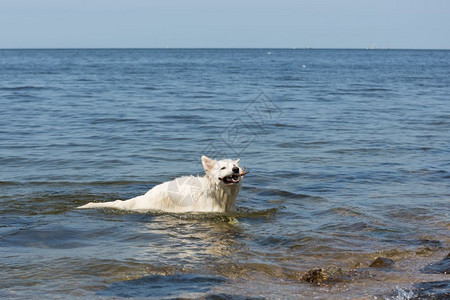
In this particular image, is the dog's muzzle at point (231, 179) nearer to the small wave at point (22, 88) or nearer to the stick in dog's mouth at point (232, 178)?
the stick in dog's mouth at point (232, 178)

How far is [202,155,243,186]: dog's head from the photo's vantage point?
927 centimetres

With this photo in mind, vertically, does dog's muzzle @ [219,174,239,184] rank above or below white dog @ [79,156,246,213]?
above

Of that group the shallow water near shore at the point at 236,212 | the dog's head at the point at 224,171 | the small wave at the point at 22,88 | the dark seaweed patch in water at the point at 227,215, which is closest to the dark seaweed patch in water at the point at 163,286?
the shallow water near shore at the point at 236,212

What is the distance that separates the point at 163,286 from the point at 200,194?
352cm

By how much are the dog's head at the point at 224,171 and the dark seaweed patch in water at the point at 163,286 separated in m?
2.56

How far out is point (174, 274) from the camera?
707 centimetres

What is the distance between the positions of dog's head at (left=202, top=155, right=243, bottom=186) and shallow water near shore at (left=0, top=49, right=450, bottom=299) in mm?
774

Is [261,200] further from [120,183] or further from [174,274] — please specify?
[174,274]

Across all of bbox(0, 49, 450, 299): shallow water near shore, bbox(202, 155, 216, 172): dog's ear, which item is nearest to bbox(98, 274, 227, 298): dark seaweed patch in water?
bbox(0, 49, 450, 299): shallow water near shore

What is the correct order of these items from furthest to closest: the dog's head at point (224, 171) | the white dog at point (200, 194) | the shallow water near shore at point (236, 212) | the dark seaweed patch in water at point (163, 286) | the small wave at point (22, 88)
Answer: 1. the small wave at point (22, 88)
2. the white dog at point (200, 194)
3. the dog's head at point (224, 171)
4. the shallow water near shore at point (236, 212)
5. the dark seaweed patch in water at point (163, 286)

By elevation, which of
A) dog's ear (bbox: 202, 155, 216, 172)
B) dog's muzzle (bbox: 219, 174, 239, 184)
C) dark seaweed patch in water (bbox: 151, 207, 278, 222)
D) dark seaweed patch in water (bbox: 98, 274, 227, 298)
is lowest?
Result: dark seaweed patch in water (bbox: 151, 207, 278, 222)

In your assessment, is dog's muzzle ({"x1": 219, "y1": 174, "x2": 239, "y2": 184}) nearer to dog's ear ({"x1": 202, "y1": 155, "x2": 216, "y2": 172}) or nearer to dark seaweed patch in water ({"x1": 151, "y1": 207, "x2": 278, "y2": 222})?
dog's ear ({"x1": 202, "y1": 155, "x2": 216, "y2": 172})

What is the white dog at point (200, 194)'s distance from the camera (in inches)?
369

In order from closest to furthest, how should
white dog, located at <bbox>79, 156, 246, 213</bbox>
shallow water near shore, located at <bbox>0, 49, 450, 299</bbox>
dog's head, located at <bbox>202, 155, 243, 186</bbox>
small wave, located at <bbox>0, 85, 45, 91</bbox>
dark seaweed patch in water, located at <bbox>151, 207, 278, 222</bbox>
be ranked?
shallow water near shore, located at <bbox>0, 49, 450, 299</bbox>
dog's head, located at <bbox>202, 155, 243, 186</bbox>
white dog, located at <bbox>79, 156, 246, 213</bbox>
dark seaweed patch in water, located at <bbox>151, 207, 278, 222</bbox>
small wave, located at <bbox>0, 85, 45, 91</bbox>
